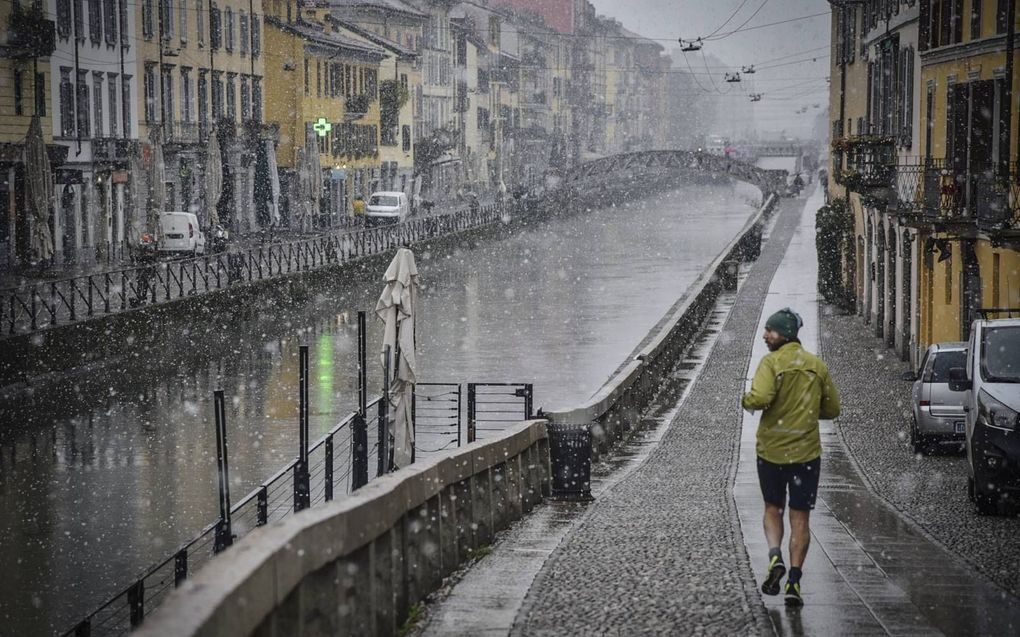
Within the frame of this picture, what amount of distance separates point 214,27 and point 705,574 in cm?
6135

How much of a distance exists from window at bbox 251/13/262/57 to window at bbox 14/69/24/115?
2465cm

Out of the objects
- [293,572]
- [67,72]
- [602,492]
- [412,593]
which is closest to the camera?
[293,572]

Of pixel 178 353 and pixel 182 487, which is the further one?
pixel 178 353

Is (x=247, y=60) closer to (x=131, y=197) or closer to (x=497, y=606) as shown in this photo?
(x=131, y=197)

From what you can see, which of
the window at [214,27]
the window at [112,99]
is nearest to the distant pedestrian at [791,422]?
the window at [112,99]

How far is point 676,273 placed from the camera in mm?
69750

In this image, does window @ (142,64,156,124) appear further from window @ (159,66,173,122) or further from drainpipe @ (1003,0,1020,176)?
drainpipe @ (1003,0,1020,176)

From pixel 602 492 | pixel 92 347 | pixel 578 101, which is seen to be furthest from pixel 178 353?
pixel 578 101

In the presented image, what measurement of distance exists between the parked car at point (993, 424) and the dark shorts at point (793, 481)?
468cm

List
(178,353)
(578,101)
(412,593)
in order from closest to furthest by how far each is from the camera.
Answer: (412,593) < (178,353) < (578,101)

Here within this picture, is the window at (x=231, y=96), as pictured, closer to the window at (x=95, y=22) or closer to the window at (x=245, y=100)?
the window at (x=245, y=100)

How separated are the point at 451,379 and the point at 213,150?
2126 cm

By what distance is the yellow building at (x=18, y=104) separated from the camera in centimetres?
4688

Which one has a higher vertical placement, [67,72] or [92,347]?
[67,72]
